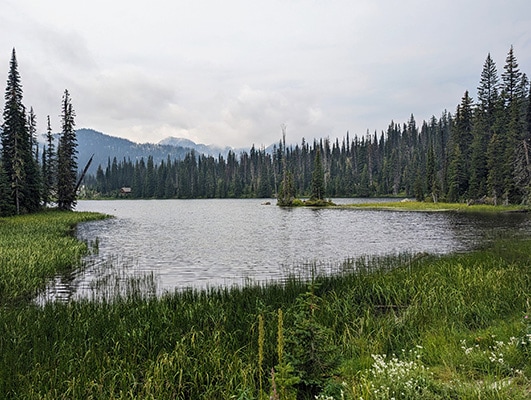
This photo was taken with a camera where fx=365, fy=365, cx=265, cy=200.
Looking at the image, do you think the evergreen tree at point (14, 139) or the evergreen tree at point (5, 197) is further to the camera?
the evergreen tree at point (14, 139)

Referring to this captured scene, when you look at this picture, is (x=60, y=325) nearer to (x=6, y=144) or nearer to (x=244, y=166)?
(x=6, y=144)

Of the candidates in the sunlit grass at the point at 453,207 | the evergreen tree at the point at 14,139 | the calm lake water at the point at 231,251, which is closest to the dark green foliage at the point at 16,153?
the evergreen tree at the point at 14,139

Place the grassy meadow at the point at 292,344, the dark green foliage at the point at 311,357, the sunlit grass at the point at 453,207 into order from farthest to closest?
the sunlit grass at the point at 453,207 → the dark green foliage at the point at 311,357 → the grassy meadow at the point at 292,344

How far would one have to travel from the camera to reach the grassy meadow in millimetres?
5098

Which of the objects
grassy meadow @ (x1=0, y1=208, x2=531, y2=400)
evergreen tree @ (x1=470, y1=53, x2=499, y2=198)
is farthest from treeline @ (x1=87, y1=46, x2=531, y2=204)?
grassy meadow @ (x1=0, y1=208, x2=531, y2=400)

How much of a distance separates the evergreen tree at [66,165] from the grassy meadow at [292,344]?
1974 inches

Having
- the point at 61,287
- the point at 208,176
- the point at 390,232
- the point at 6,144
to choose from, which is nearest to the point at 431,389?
the point at 61,287

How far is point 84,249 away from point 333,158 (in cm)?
16053

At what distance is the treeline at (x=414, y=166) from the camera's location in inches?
2251

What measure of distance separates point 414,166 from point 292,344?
127427mm

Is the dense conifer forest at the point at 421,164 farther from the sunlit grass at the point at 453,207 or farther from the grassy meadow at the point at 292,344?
the grassy meadow at the point at 292,344

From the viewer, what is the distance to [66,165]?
191 ft

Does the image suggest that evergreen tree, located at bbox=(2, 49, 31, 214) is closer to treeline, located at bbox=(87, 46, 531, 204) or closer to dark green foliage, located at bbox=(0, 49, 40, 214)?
dark green foliage, located at bbox=(0, 49, 40, 214)

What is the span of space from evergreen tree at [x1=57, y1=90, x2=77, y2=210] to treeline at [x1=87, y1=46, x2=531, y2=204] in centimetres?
4643
